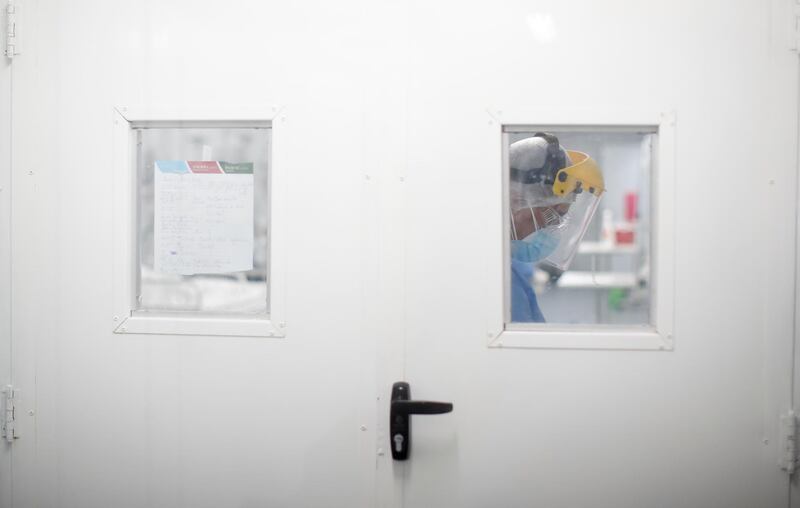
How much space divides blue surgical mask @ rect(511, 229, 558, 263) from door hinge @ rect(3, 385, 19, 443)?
118 centimetres

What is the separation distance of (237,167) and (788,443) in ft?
4.34

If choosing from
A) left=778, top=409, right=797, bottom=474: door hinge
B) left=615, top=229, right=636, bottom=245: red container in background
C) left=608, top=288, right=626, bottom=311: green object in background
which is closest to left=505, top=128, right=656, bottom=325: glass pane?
left=778, top=409, right=797, bottom=474: door hinge

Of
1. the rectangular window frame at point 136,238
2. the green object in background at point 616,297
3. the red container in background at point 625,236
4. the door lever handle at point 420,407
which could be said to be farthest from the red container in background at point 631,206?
the rectangular window frame at point 136,238

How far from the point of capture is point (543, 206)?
1.09 meters

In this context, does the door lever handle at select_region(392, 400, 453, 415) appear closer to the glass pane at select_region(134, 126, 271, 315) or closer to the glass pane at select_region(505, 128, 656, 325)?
the glass pane at select_region(505, 128, 656, 325)

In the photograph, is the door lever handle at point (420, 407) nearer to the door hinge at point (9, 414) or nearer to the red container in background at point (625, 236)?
the door hinge at point (9, 414)

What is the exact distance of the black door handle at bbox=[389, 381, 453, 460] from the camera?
104 cm

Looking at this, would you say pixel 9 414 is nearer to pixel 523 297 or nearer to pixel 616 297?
pixel 523 297

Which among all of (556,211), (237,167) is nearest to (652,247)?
(556,211)

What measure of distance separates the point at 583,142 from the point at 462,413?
0.65m

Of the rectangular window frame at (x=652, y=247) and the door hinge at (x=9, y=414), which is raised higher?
the rectangular window frame at (x=652, y=247)

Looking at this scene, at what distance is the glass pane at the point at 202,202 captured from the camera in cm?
112

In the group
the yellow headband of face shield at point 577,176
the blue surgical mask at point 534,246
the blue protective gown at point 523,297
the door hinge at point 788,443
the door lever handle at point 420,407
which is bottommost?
the door hinge at point 788,443

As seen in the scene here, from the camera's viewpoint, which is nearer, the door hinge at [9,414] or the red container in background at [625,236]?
the door hinge at [9,414]
